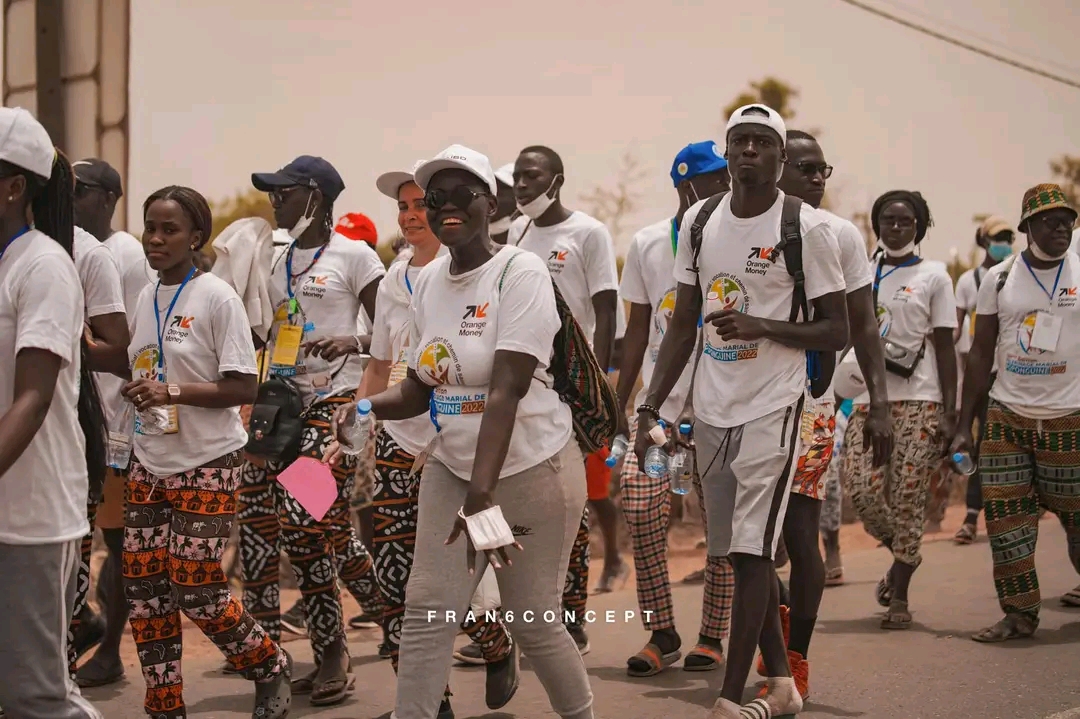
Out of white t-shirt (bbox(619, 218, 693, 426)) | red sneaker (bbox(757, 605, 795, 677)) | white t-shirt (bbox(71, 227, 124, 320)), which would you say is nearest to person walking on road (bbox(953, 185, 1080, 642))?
white t-shirt (bbox(619, 218, 693, 426))

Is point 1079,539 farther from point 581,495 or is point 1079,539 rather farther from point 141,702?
point 141,702

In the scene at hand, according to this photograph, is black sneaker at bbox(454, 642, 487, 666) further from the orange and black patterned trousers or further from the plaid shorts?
the plaid shorts

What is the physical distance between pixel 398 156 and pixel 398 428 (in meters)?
5.04

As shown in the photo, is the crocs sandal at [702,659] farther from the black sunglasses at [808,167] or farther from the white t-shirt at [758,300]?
→ the black sunglasses at [808,167]

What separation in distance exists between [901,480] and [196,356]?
14.0ft

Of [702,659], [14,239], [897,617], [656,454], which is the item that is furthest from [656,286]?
[14,239]

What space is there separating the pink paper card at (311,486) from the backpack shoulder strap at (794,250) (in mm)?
1886

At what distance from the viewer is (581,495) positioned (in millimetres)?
5332

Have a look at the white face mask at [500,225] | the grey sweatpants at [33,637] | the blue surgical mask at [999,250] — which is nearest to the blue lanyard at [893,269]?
the white face mask at [500,225]

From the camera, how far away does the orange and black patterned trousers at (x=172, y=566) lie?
596 cm

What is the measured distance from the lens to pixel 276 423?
700 centimetres

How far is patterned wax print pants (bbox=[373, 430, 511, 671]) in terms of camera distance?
6.55 metres

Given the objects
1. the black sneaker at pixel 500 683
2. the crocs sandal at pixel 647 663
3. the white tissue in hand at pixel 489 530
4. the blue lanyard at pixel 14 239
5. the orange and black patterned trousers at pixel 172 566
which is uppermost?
the blue lanyard at pixel 14 239

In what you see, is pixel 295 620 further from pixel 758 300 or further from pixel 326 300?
pixel 758 300
